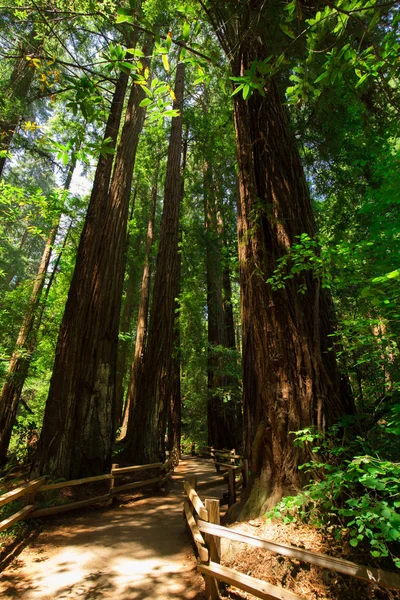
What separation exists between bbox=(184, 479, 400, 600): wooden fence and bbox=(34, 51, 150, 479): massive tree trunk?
3772 mm

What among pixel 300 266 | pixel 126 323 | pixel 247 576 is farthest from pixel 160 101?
pixel 126 323

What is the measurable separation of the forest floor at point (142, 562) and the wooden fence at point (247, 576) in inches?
10.2

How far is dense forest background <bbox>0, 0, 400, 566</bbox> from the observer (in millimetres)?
2502

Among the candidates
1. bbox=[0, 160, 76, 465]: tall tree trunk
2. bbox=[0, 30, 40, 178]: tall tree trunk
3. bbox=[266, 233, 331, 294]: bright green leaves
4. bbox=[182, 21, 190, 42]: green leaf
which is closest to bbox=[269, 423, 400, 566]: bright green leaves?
bbox=[266, 233, 331, 294]: bright green leaves

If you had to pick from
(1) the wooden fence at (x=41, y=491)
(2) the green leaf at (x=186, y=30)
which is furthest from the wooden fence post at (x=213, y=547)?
(2) the green leaf at (x=186, y=30)

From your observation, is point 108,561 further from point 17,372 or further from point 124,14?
point 17,372

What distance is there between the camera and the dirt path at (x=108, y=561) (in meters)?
3.41

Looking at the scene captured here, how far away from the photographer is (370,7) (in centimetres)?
→ 186

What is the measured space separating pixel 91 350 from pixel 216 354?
5087 mm

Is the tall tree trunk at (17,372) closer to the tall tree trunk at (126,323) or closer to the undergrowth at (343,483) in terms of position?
the tall tree trunk at (126,323)

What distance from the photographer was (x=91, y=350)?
7223mm

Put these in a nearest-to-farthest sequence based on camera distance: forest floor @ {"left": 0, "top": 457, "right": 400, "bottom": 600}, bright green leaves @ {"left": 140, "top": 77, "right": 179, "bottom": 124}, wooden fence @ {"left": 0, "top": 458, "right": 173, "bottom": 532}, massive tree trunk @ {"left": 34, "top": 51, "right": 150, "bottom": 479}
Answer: bright green leaves @ {"left": 140, "top": 77, "right": 179, "bottom": 124}
forest floor @ {"left": 0, "top": 457, "right": 400, "bottom": 600}
wooden fence @ {"left": 0, "top": 458, "right": 173, "bottom": 532}
massive tree trunk @ {"left": 34, "top": 51, "right": 150, "bottom": 479}

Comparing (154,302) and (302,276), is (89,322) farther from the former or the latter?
(302,276)

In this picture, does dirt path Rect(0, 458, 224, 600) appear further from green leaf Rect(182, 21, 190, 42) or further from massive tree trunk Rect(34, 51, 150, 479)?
green leaf Rect(182, 21, 190, 42)
